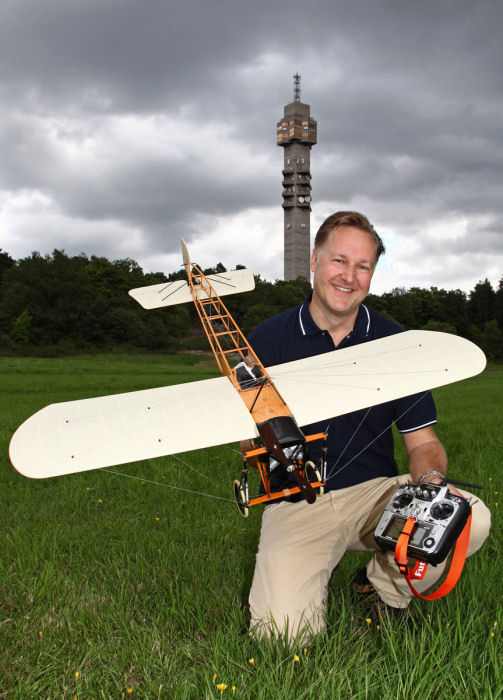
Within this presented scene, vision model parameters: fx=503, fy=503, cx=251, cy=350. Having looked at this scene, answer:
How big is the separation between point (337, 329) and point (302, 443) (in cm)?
154

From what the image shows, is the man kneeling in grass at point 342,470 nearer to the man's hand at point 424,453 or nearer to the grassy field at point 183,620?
the man's hand at point 424,453

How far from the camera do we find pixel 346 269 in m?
3.86

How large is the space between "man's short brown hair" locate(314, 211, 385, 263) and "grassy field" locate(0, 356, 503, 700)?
2549 mm

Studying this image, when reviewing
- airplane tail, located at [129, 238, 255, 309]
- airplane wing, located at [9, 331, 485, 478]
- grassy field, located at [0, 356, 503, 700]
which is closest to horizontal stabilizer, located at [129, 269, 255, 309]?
airplane tail, located at [129, 238, 255, 309]

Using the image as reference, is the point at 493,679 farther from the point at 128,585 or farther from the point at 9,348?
the point at 9,348

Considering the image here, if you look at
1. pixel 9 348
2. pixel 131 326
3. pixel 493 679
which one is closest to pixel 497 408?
pixel 493 679

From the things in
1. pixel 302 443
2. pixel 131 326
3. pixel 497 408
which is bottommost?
pixel 497 408

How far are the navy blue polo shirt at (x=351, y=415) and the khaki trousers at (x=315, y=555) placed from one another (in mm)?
150

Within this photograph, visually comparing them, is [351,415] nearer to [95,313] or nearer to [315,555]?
[315,555]

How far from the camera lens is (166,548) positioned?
163 inches

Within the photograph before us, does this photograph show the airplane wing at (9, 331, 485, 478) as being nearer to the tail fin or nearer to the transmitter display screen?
the transmitter display screen

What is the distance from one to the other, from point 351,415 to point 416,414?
50 centimetres

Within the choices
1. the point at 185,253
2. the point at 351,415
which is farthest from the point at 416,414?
the point at 185,253

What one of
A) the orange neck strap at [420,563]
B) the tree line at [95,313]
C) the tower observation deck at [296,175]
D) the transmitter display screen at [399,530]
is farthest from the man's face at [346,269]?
the tower observation deck at [296,175]
